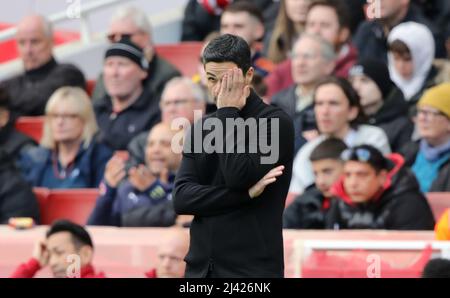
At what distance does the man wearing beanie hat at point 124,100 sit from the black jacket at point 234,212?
4249 millimetres

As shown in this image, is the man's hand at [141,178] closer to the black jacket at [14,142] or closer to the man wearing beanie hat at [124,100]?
the man wearing beanie hat at [124,100]

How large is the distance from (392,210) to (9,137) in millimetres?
3291

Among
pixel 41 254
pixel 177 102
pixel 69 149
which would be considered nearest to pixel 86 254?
pixel 41 254

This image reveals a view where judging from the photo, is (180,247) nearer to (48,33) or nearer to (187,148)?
(187,148)

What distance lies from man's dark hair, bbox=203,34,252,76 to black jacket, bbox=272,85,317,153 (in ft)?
12.0

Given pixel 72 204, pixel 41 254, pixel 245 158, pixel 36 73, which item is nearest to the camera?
pixel 245 158

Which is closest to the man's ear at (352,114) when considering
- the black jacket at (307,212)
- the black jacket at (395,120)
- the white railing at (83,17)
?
the black jacket at (395,120)

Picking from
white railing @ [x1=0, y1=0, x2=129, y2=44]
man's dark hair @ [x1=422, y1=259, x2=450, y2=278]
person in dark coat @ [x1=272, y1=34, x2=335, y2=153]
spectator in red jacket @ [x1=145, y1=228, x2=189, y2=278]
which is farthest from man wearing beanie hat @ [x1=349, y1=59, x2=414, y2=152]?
white railing @ [x1=0, y1=0, x2=129, y2=44]

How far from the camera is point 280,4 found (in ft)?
39.0

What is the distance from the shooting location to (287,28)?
1144cm

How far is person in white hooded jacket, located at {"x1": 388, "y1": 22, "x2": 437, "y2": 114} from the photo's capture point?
34.8 ft

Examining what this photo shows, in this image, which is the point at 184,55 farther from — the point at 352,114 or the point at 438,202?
the point at 438,202

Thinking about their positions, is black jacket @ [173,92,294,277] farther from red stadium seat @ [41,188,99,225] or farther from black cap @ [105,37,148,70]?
black cap @ [105,37,148,70]

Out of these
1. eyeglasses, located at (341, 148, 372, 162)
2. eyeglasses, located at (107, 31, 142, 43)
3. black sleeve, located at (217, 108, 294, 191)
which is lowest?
black sleeve, located at (217, 108, 294, 191)
